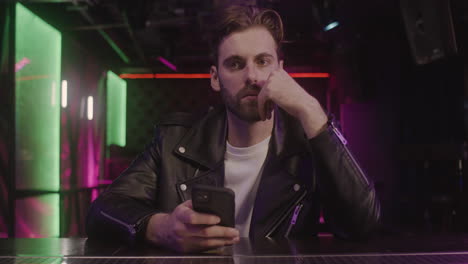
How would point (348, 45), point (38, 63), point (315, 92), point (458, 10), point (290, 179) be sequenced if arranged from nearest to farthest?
point (290, 179) → point (38, 63) → point (458, 10) → point (348, 45) → point (315, 92)

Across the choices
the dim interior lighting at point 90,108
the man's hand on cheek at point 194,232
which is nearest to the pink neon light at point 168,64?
the dim interior lighting at point 90,108

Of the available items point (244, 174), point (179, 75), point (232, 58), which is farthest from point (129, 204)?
point (179, 75)

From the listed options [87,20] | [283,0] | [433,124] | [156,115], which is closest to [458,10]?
[433,124]

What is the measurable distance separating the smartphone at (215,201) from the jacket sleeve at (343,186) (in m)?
0.49

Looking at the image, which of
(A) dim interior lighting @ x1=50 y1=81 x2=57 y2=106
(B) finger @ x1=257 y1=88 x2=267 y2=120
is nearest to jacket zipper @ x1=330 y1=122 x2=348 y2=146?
(B) finger @ x1=257 y1=88 x2=267 y2=120

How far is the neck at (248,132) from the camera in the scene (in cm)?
169

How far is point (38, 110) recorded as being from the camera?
4438mm

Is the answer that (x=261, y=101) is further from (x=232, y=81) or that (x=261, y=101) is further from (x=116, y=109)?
(x=116, y=109)

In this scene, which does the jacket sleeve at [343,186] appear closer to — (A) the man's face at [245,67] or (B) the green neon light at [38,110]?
(A) the man's face at [245,67]

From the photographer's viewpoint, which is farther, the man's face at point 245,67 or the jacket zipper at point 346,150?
the man's face at point 245,67

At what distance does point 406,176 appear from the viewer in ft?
21.6

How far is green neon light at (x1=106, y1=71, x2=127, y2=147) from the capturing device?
7830 mm

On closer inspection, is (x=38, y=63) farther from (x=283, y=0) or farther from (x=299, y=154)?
(x=299, y=154)

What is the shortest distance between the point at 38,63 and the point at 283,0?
8.91 feet
